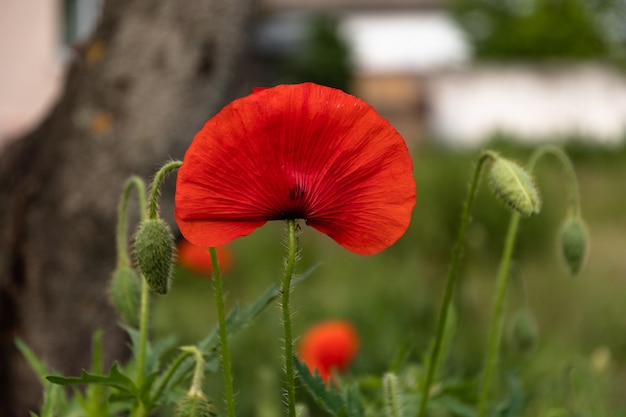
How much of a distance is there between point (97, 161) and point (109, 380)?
1157 millimetres

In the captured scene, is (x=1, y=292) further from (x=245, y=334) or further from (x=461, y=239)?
(x=461, y=239)

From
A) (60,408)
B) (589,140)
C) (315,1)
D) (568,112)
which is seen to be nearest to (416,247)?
(60,408)

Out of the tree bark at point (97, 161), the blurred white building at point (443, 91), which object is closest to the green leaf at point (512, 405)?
the tree bark at point (97, 161)

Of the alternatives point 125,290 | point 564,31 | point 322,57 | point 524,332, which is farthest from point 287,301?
point 564,31

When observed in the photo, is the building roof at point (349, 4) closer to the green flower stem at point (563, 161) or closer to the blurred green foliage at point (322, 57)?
the blurred green foliage at point (322, 57)

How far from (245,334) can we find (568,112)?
12.1 m

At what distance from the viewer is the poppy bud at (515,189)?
0.93 meters

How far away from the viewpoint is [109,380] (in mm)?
965

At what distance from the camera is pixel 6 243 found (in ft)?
6.98

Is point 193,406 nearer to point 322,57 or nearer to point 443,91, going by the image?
point 443,91

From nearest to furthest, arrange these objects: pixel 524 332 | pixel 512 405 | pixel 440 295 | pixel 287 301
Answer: pixel 287 301 < pixel 512 405 < pixel 524 332 < pixel 440 295

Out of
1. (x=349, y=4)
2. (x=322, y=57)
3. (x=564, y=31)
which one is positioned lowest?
(x=322, y=57)

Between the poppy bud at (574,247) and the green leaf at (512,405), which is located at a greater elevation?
the poppy bud at (574,247)

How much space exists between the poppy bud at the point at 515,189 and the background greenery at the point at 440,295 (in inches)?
20.5
